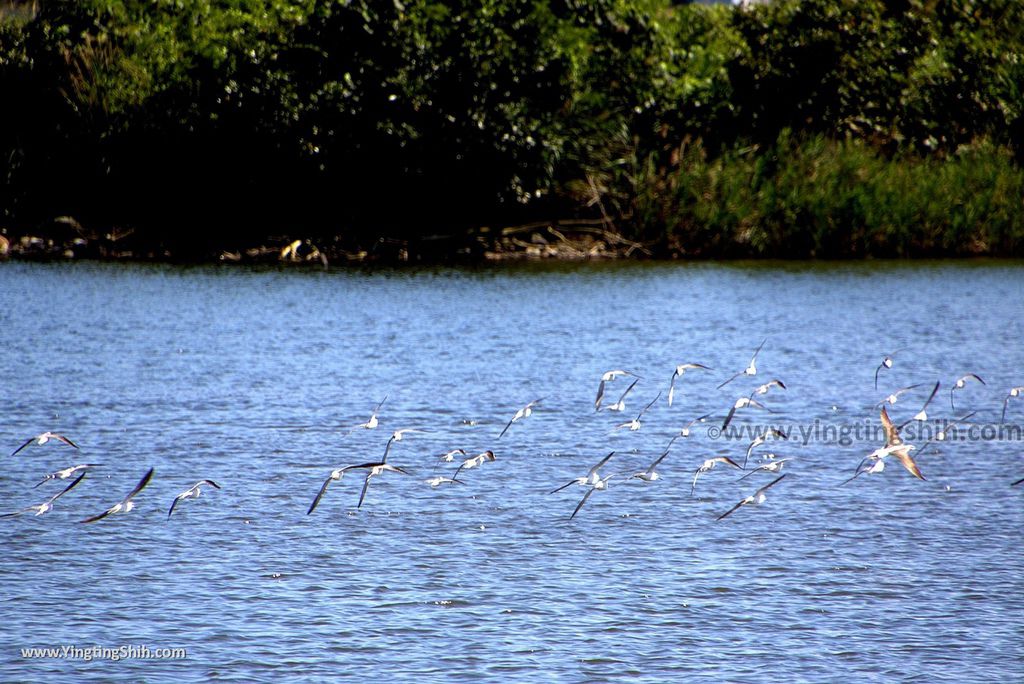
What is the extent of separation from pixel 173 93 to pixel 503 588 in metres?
23.2

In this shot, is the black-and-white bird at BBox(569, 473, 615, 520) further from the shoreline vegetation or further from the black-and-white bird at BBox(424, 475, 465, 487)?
the shoreline vegetation

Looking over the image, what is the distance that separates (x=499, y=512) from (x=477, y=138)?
62.8 feet

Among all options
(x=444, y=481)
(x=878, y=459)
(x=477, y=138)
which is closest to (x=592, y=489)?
(x=444, y=481)

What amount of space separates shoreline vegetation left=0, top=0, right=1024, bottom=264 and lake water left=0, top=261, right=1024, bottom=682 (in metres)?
9.45

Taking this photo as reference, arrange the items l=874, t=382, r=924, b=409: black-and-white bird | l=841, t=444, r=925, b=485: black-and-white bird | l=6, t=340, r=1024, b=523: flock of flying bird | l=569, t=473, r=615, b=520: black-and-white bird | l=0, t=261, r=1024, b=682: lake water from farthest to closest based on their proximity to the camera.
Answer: l=874, t=382, r=924, b=409: black-and-white bird
l=569, t=473, r=615, b=520: black-and-white bird
l=6, t=340, r=1024, b=523: flock of flying bird
l=841, t=444, r=925, b=485: black-and-white bird
l=0, t=261, r=1024, b=682: lake water

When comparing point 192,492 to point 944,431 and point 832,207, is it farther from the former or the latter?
point 832,207

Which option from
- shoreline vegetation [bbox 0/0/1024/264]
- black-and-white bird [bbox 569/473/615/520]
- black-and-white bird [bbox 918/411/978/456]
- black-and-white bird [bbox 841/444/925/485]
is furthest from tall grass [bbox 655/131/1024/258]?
black-and-white bird [bbox 569/473/615/520]

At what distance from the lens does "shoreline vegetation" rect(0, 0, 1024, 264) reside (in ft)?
92.8

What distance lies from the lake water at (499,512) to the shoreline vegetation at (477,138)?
9455mm

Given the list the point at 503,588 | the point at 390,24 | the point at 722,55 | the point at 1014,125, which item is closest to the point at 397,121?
the point at 390,24

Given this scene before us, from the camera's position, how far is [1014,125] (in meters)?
31.4

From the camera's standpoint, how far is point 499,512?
9.63 meters

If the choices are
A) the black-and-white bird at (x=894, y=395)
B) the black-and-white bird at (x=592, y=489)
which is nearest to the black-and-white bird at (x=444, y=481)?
the black-and-white bird at (x=592, y=489)

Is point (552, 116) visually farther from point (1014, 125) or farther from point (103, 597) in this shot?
point (103, 597)
